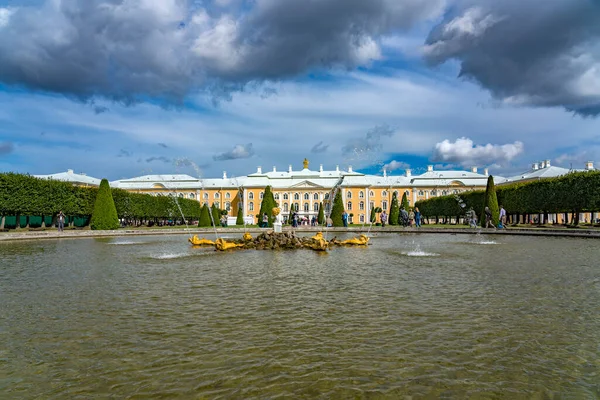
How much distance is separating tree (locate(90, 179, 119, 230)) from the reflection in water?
23.9 meters

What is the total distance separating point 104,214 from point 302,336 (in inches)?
1171

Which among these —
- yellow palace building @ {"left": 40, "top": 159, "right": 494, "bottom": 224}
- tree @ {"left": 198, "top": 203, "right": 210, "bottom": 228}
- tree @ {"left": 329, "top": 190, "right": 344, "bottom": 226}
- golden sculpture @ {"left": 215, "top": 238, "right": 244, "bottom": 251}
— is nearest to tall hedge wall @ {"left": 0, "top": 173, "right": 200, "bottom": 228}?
tree @ {"left": 198, "top": 203, "right": 210, "bottom": 228}

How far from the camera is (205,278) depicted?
7.97 meters

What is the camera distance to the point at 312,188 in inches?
3356

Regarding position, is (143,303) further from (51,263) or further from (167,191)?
(167,191)

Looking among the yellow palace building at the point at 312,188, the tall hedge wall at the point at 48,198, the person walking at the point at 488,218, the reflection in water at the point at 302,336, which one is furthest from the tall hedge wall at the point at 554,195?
the yellow palace building at the point at 312,188

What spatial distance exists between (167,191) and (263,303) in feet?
272

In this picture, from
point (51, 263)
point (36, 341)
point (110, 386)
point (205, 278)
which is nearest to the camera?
point (110, 386)

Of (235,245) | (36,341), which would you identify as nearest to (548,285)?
(36,341)

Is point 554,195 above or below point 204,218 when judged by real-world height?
above

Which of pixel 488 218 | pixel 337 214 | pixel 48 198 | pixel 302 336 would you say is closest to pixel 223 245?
pixel 302 336

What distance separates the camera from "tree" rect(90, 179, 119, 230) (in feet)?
99.8

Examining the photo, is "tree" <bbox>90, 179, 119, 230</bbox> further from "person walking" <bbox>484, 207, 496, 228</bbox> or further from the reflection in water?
"person walking" <bbox>484, 207, 496, 228</bbox>

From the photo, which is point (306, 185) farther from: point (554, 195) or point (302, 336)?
point (302, 336)
